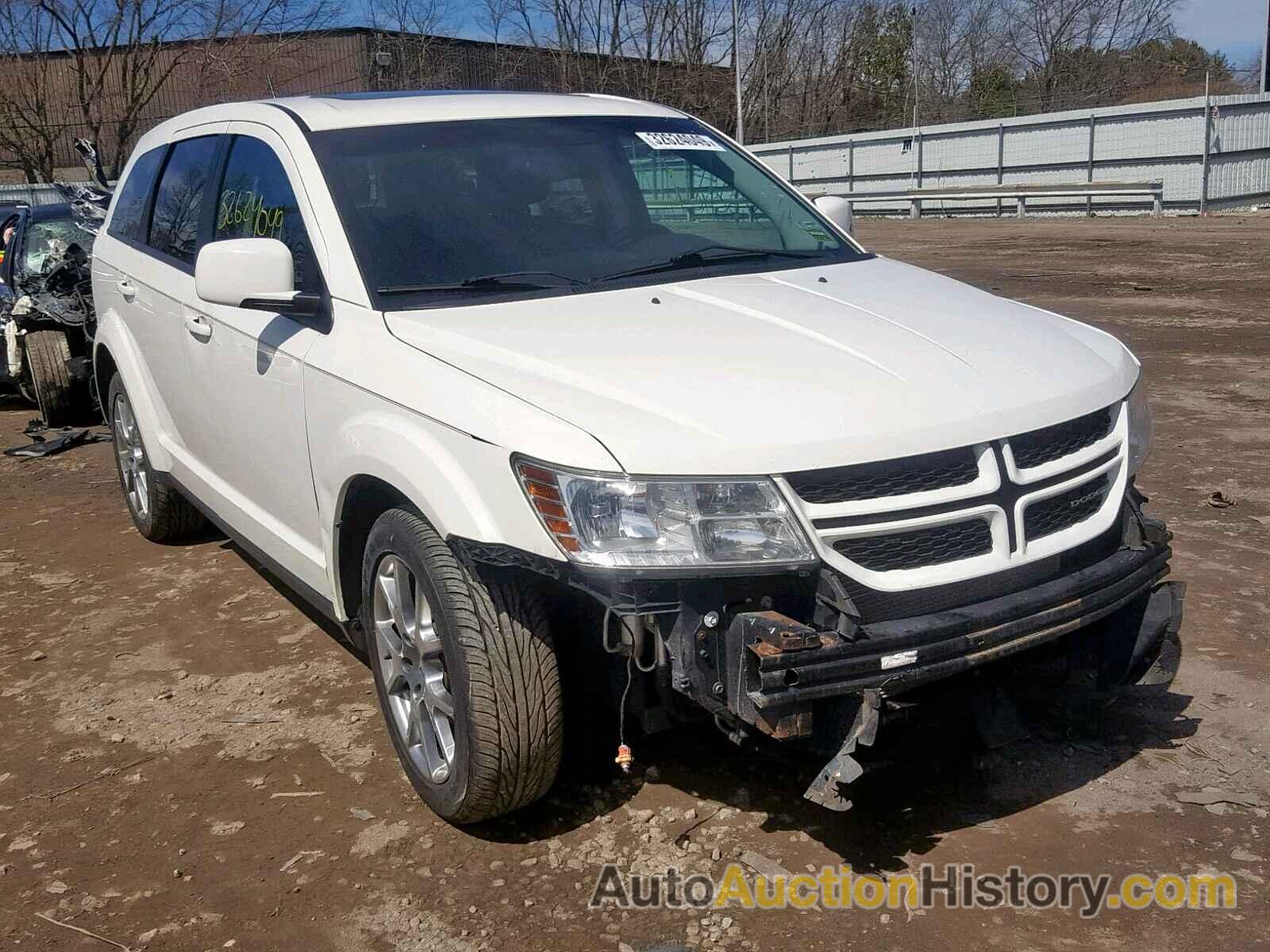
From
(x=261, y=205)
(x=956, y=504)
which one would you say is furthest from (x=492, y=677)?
(x=261, y=205)

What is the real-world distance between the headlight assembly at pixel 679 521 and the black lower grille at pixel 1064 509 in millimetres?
647

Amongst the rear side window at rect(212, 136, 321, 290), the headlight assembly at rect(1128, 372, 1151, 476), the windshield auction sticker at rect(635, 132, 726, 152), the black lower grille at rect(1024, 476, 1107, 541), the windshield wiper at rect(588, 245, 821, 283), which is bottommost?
the black lower grille at rect(1024, 476, 1107, 541)

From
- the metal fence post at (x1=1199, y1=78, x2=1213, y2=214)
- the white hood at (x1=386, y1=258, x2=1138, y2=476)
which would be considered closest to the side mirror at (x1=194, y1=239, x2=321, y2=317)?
the white hood at (x1=386, y1=258, x2=1138, y2=476)

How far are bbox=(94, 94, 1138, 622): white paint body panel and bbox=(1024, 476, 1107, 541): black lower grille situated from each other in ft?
0.11

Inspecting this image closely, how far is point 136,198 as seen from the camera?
5.55 metres

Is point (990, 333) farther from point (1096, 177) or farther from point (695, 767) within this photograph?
point (1096, 177)

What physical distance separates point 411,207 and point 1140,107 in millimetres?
24793

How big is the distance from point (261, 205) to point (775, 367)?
79.5 inches

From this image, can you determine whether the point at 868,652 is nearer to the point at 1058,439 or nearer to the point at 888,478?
the point at 888,478

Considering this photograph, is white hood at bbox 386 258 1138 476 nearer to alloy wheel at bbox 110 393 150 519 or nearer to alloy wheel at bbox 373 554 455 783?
alloy wheel at bbox 373 554 455 783

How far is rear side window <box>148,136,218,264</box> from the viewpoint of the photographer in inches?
184

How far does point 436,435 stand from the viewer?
117 inches

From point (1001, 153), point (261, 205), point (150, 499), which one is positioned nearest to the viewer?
point (261, 205)

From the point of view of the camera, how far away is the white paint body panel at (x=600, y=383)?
2.73m
